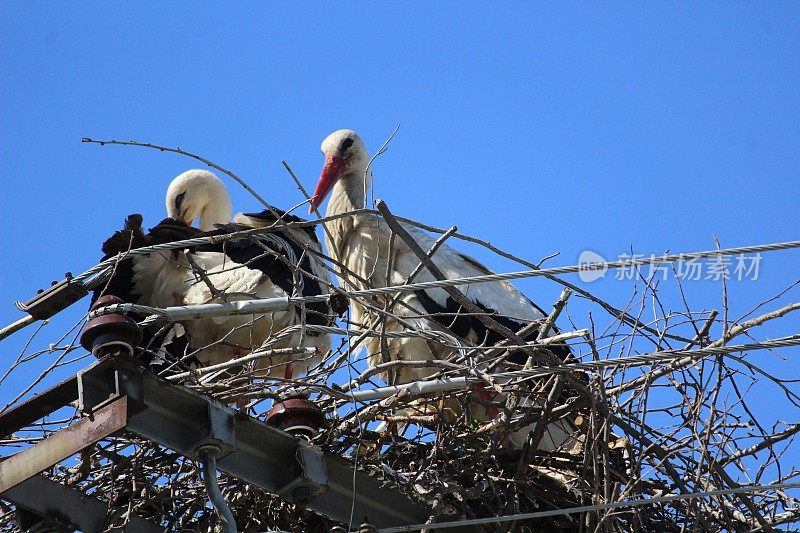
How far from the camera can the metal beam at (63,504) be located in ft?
11.5

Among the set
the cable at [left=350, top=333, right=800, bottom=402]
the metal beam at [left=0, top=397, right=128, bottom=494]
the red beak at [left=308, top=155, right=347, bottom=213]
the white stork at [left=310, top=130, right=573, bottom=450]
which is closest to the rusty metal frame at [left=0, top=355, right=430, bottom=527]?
the metal beam at [left=0, top=397, right=128, bottom=494]

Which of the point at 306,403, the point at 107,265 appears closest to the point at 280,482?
the point at 306,403

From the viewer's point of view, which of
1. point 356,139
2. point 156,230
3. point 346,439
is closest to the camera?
point 346,439

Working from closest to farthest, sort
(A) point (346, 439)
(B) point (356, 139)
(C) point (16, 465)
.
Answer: (C) point (16, 465) < (A) point (346, 439) < (B) point (356, 139)

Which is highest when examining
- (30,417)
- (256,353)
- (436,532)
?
(256,353)

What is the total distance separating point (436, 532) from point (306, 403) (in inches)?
23.1

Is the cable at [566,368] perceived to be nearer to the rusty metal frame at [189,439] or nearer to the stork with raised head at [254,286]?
the rusty metal frame at [189,439]

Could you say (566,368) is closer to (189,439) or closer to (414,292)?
(189,439)

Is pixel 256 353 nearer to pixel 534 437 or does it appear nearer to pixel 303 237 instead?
pixel 534 437

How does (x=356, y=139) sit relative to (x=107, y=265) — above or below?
above

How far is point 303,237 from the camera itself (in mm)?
5496

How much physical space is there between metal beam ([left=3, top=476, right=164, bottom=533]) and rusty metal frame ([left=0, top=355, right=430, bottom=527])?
1.2 inches

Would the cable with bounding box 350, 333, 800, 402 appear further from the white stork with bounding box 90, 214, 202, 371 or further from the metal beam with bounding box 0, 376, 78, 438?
the white stork with bounding box 90, 214, 202, 371

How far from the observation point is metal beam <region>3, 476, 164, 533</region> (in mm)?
3508
